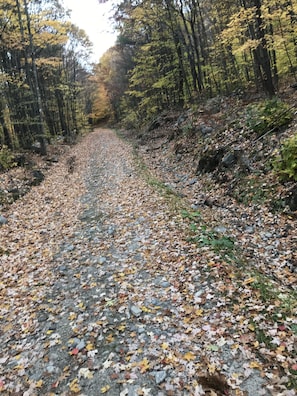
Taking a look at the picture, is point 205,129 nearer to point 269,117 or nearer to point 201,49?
point 269,117

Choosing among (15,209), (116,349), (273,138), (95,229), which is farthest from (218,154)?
(116,349)

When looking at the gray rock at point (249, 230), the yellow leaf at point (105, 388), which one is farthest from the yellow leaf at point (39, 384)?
the gray rock at point (249, 230)

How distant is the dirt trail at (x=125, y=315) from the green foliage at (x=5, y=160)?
6533mm

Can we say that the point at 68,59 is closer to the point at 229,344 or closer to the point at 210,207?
the point at 210,207

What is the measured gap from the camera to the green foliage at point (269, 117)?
10062 mm

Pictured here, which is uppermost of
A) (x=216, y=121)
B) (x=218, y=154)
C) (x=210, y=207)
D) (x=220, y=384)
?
(x=216, y=121)

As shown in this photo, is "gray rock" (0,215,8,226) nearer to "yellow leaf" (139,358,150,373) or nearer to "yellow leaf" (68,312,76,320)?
"yellow leaf" (68,312,76,320)

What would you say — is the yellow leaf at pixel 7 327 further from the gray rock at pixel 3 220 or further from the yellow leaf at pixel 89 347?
the gray rock at pixel 3 220

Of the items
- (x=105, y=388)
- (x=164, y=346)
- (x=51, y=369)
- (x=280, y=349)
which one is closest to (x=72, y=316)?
(x=51, y=369)

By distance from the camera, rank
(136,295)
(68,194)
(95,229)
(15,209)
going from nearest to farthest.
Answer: (136,295) < (95,229) < (15,209) < (68,194)

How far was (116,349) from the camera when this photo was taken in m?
4.68

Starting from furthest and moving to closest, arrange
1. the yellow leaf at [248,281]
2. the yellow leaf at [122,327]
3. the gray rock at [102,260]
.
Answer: the gray rock at [102,260], the yellow leaf at [248,281], the yellow leaf at [122,327]

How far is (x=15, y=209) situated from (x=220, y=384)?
9.85m

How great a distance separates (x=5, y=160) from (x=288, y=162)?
13.1m
